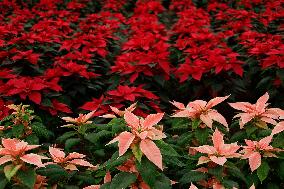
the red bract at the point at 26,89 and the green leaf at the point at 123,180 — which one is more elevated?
the green leaf at the point at 123,180

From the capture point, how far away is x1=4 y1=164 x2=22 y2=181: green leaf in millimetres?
1605

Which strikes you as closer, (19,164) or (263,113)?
(19,164)

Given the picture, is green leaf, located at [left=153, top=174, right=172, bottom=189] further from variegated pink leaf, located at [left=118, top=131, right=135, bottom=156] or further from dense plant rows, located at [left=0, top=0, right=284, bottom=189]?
variegated pink leaf, located at [left=118, top=131, right=135, bottom=156]

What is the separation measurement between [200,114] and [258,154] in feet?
1.35

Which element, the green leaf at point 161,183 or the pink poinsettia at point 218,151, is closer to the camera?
the green leaf at point 161,183

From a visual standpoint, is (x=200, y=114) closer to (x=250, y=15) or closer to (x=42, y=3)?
(x=250, y=15)

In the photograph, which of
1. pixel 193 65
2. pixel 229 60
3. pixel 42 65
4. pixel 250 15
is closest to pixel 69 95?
pixel 42 65

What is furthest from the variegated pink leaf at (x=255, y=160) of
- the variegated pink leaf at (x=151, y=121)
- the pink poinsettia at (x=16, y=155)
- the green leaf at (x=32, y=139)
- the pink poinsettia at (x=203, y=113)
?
the green leaf at (x=32, y=139)

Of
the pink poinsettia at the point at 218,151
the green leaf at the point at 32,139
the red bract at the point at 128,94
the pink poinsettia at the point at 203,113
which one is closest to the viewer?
the pink poinsettia at the point at 218,151

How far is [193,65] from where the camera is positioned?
4.02 meters

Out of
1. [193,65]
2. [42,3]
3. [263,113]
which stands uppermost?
[263,113]

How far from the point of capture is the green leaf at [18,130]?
237 centimetres

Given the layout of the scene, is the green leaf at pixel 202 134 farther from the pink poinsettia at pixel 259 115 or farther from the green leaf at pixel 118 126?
the green leaf at pixel 118 126

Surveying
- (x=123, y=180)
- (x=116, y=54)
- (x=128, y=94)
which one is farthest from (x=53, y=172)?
(x=116, y=54)
